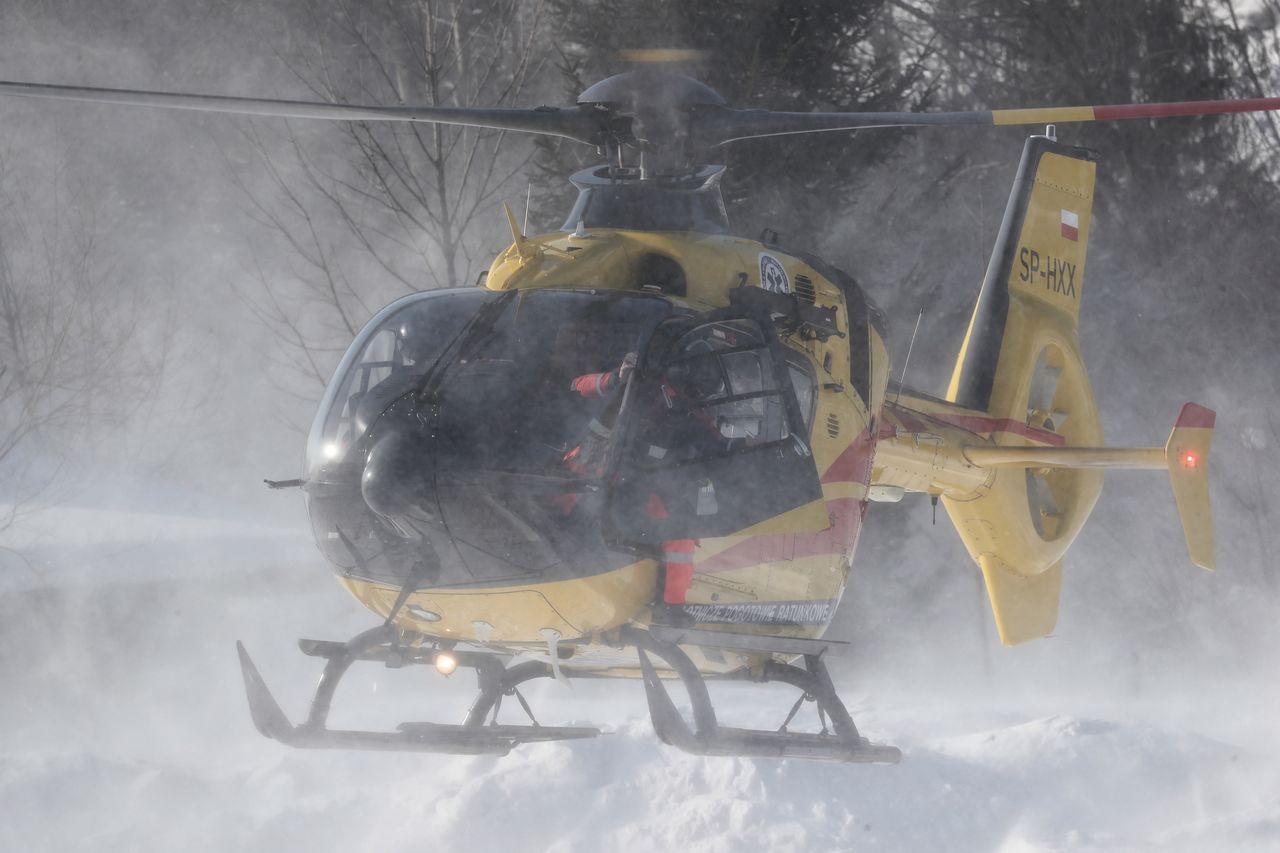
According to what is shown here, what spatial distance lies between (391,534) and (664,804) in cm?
430

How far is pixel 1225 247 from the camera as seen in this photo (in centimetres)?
1639

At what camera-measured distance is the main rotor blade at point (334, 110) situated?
15.1ft

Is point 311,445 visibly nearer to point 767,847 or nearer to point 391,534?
point 391,534

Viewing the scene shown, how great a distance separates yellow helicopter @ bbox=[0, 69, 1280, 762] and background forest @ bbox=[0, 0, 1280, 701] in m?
5.93

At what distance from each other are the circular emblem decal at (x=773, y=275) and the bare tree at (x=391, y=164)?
3834 millimetres

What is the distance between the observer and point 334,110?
5.01 m

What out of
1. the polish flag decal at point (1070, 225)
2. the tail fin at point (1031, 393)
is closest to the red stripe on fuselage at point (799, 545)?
the tail fin at point (1031, 393)

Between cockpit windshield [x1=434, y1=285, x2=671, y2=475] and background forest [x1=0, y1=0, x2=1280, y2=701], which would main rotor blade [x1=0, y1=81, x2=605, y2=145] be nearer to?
cockpit windshield [x1=434, y1=285, x2=671, y2=475]

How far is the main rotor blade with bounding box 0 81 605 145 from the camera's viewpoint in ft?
15.1

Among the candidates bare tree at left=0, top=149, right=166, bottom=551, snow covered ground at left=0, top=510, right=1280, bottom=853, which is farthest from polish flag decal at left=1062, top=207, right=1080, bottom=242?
bare tree at left=0, top=149, right=166, bottom=551

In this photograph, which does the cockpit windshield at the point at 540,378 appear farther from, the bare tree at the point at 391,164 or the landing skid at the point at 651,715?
the bare tree at the point at 391,164

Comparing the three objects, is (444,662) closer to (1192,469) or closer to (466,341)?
(466,341)

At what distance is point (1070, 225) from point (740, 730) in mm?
4700

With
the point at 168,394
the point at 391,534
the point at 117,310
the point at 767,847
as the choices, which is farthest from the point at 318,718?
the point at 168,394
